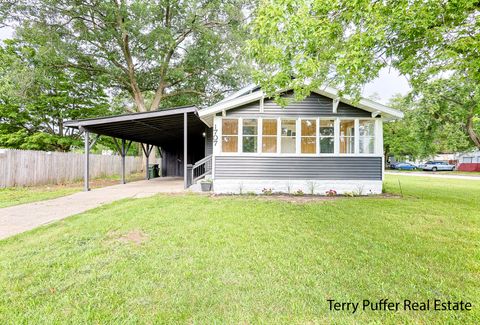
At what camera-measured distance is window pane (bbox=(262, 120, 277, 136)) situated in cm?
860

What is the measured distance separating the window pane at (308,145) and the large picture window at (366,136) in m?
1.69

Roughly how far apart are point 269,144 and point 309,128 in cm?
162

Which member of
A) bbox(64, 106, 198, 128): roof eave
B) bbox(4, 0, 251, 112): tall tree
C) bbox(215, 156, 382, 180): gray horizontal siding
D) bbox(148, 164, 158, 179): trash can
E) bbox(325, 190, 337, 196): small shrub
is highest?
bbox(4, 0, 251, 112): tall tree

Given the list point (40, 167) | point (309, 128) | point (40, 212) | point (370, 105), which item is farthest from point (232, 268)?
point (40, 167)

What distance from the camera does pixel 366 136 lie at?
8.58 metres

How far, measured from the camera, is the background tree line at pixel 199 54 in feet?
16.2

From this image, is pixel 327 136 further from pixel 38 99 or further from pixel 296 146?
pixel 38 99

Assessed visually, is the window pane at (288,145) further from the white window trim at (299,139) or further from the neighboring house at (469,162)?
the neighboring house at (469,162)

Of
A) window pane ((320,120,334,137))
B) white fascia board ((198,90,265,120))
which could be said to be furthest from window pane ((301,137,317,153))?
white fascia board ((198,90,265,120))

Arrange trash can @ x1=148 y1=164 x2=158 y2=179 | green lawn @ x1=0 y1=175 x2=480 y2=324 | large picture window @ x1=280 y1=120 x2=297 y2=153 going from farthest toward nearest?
trash can @ x1=148 y1=164 x2=158 y2=179 < large picture window @ x1=280 y1=120 x2=297 y2=153 < green lawn @ x1=0 y1=175 x2=480 y2=324

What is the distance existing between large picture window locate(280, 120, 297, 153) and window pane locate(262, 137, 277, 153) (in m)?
0.27

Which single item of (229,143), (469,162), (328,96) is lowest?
(469,162)

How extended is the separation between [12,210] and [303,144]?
883cm

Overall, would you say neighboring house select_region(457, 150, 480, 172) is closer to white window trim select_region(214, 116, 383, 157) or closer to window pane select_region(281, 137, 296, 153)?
white window trim select_region(214, 116, 383, 157)
